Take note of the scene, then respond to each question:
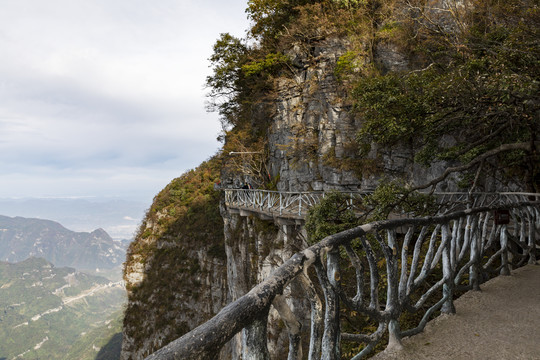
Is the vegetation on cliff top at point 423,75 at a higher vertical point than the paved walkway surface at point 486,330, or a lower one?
higher

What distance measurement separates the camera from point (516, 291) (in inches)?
156

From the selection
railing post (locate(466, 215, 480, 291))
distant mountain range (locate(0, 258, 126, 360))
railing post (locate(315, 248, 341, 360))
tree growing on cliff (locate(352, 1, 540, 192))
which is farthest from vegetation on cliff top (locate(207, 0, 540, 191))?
distant mountain range (locate(0, 258, 126, 360))

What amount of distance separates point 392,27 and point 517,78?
1033cm

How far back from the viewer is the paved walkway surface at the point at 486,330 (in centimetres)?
256

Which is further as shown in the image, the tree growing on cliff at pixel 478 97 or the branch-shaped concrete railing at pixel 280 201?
the branch-shaped concrete railing at pixel 280 201

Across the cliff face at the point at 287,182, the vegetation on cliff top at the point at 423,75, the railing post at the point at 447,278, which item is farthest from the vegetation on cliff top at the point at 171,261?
the railing post at the point at 447,278

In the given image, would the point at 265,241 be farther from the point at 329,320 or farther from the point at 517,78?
the point at 329,320

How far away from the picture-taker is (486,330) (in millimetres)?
2951

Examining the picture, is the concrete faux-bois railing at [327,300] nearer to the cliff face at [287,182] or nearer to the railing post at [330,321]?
the railing post at [330,321]

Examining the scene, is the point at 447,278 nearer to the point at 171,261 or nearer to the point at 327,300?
the point at 327,300

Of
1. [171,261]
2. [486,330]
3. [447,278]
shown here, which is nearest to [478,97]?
[447,278]

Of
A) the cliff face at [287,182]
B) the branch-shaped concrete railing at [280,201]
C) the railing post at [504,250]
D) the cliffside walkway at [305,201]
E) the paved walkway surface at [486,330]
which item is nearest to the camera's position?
the paved walkway surface at [486,330]

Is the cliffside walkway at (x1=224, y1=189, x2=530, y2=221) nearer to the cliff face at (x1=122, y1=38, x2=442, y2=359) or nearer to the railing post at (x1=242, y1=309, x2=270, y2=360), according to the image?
the cliff face at (x1=122, y1=38, x2=442, y2=359)

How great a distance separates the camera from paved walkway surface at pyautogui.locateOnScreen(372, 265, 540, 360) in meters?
2.56
